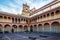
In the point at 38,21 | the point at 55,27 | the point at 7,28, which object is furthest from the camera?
the point at 38,21

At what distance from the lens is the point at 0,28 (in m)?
29.5

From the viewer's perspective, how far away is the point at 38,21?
32.6 meters

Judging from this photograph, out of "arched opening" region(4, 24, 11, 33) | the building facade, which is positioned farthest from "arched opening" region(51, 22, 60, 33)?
"arched opening" region(4, 24, 11, 33)

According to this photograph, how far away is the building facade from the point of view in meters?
24.5

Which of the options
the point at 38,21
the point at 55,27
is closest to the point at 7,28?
the point at 38,21

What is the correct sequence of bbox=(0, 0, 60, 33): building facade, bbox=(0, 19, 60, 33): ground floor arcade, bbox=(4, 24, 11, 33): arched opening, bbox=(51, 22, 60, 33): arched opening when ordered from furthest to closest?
bbox=(4, 24, 11, 33): arched opening → bbox=(0, 19, 60, 33): ground floor arcade → bbox=(0, 0, 60, 33): building facade → bbox=(51, 22, 60, 33): arched opening

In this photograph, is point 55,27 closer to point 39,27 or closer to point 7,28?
point 39,27

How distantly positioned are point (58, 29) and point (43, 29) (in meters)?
6.58

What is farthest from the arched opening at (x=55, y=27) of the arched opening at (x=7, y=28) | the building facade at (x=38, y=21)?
the arched opening at (x=7, y=28)

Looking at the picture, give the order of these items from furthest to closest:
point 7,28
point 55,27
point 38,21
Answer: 1. point 38,21
2. point 7,28
3. point 55,27

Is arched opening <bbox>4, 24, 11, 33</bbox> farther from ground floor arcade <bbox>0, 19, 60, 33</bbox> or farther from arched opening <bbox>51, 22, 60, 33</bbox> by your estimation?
arched opening <bbox>51, 22, 60, 33</bbox>

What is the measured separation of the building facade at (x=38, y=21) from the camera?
2447 cm

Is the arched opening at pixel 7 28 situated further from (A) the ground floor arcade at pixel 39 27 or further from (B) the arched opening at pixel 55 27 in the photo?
(B) the arched opening at pixel 55 27

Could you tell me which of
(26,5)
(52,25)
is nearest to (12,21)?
(52,25)
